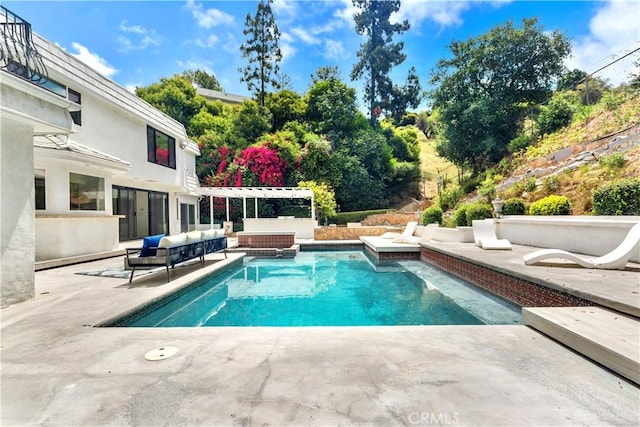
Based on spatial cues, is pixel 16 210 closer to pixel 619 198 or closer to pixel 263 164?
pixel 619 198

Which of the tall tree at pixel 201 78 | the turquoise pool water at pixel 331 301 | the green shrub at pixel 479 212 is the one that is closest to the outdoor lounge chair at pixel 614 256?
the turquoise pool water at pixel 331 301

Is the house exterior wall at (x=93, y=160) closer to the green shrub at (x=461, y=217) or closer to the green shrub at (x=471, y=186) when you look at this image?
the green shrub at (x=461, y=217)

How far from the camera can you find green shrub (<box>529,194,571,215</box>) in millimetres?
9242

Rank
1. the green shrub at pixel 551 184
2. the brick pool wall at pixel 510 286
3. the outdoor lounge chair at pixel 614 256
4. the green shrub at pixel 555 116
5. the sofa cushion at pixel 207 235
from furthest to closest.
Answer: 1. the green shrub at pixel 555 116
2. the green shrub at pixel 551 184
3. the sofa cushion at pixel 207 235
4. the outdoor lounge chair at pixel 614 256
5. the brick pool wall at pixel 510 286

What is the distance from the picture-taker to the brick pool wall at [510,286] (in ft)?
14.2

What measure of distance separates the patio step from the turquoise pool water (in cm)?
137

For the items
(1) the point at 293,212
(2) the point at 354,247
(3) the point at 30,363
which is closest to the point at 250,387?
(3) the point at 30,363

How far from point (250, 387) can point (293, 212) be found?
62.9ft

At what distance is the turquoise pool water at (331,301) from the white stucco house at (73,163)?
2.38 meters

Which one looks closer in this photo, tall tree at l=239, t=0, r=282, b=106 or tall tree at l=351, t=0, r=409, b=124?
tall tree at l=239, t=0, r=282, b=106

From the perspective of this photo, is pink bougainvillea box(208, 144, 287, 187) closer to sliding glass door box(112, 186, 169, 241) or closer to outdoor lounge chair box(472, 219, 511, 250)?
sliding glass door box(112, 186, 169, 241)

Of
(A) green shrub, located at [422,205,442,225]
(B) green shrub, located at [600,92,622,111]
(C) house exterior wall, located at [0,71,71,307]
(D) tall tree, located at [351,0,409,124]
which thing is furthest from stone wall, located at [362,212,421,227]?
(C) house exterior wall, located at [0,71,71,307]

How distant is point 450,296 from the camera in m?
6.16

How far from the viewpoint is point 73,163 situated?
874cm
